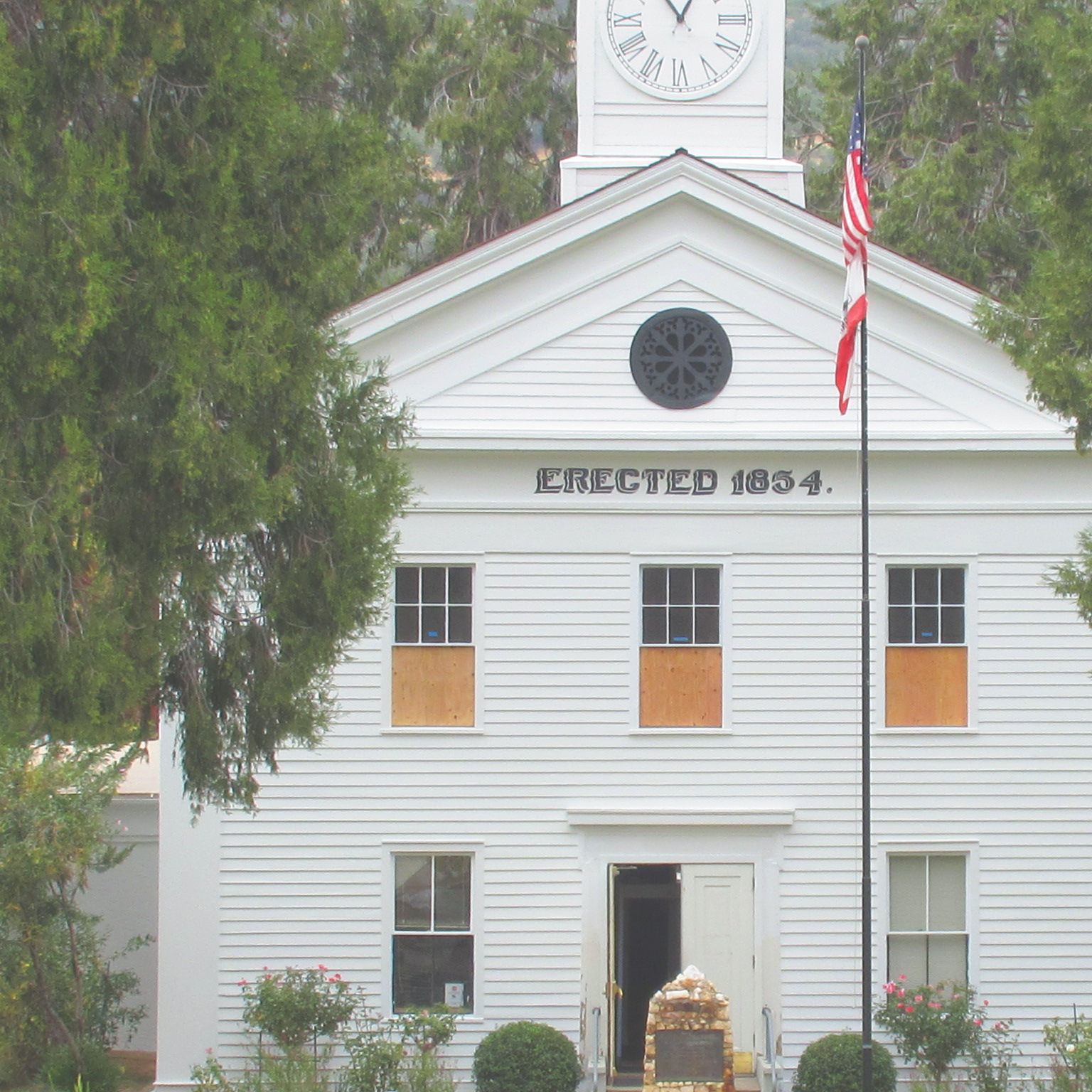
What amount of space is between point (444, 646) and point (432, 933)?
2995 millimetres

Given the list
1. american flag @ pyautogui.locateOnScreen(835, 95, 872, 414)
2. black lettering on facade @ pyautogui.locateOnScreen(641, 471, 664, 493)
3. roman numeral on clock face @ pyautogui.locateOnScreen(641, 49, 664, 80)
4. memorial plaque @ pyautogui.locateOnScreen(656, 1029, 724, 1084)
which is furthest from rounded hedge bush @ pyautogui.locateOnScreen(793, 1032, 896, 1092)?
roman numeral on clock face @ pyautogui.locateOnScreen(641, 49, 664, 80)

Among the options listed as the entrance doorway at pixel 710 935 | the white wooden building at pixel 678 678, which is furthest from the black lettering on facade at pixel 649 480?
the entrance doorway at pixel 710 935

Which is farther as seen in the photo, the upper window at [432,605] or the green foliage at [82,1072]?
the upper window at [432,605]

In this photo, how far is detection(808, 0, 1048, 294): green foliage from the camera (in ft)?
101

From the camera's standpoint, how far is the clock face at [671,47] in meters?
20.1

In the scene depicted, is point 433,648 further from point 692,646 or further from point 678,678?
point 692,646

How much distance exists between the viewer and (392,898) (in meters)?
18.3

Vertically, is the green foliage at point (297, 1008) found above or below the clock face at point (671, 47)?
below

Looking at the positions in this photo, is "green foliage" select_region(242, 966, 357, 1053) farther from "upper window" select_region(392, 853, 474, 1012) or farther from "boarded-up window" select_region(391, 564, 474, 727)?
"boarded-up window" select_region(391, 564, 474, 727)

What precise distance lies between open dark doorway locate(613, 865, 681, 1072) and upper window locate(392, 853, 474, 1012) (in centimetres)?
158

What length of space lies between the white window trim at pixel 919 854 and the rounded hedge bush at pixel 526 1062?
3425 millimetres

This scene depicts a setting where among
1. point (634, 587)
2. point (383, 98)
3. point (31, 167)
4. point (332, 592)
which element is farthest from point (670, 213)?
point (383, 98)

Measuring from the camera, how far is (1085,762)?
18.4m

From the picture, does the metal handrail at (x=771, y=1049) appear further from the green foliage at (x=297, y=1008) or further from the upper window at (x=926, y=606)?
the green foliage at (x=297, y=1008)
